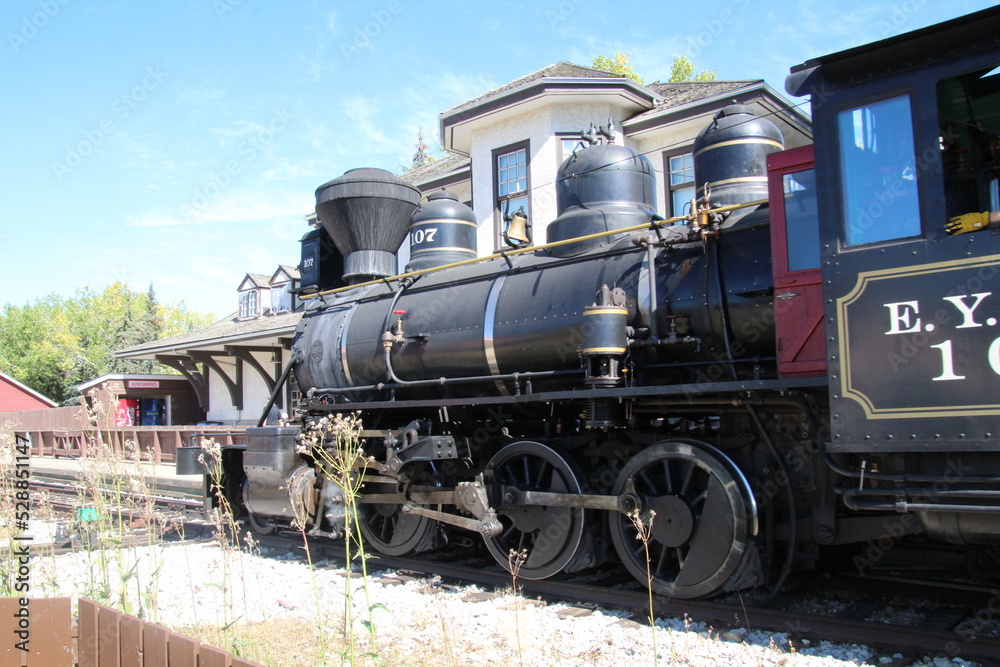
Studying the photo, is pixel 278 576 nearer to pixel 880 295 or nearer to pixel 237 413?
pixel 880 295

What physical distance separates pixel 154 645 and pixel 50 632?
0.76m

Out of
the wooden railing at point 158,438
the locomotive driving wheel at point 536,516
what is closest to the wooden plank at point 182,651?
the locomotive driving wheel at point 536,516

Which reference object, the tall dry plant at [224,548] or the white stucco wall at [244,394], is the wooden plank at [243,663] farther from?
the white stucco wall at [244,394]

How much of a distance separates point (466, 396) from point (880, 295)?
4235 mm

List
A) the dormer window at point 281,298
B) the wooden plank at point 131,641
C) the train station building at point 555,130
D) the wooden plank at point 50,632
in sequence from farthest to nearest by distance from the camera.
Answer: the dormer window at point 281,298 → the train station building at point 555,130 → the wooden plank at point 50,632 → the wooden plank at point 131,641

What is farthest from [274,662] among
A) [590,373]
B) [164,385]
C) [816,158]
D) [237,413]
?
[164,385]

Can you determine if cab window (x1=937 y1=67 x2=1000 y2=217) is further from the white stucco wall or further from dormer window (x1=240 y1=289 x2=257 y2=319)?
dormer window (x1=240 y1=289 x2=257 y2=319)

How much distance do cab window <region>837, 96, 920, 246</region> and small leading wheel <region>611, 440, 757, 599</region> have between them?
188cm

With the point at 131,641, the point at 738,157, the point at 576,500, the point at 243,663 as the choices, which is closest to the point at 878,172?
the point at 738,157

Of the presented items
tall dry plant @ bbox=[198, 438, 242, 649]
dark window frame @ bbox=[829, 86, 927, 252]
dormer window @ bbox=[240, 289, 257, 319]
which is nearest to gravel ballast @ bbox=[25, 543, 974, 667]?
tall dry plant @ bbox=[198, 438, 242, 649]

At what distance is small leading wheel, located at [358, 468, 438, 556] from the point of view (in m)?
7.68

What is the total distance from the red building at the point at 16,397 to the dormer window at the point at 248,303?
1797 cm

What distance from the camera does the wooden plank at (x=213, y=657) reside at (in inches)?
115

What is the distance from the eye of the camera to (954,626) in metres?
4.68
